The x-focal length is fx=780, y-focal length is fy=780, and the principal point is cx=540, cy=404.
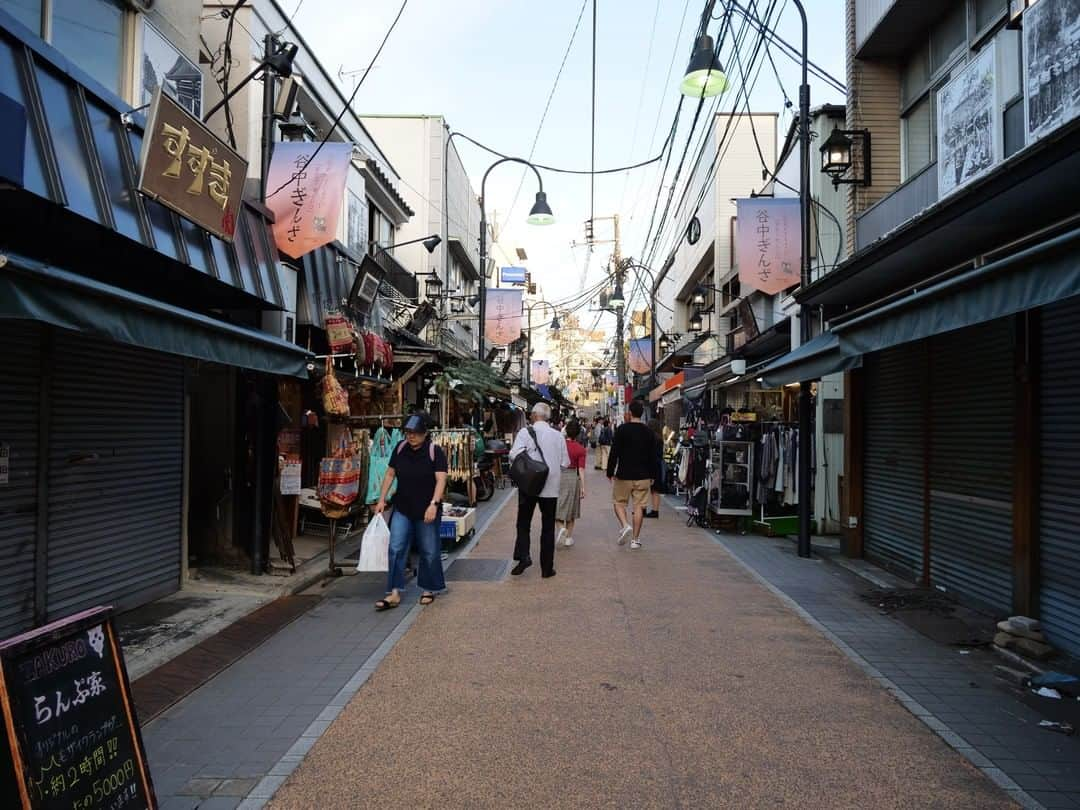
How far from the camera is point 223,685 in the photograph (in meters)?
5.39

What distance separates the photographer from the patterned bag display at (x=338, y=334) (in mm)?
10648

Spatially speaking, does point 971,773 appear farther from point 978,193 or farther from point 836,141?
point 836,141

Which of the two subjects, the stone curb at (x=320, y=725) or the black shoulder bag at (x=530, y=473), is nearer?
the stone curb at (x=320, y=725)

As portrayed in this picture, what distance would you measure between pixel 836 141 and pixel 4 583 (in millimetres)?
10210

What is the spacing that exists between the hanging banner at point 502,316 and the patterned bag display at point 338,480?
14499 mm

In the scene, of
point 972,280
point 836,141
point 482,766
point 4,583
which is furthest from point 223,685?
point 836,141

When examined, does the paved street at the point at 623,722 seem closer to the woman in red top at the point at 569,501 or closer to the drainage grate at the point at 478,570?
the drainage grate at the point at 478,570

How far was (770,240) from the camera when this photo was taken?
13742 millimetres

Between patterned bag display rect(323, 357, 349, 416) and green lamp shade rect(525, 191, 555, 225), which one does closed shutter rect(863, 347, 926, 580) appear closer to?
patterned bag display rect(323, 357, 349, 416)

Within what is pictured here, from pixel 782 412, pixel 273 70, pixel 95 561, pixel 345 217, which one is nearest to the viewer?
pixel 95 561

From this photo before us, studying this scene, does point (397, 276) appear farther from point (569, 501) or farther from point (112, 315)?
point (112, 315)

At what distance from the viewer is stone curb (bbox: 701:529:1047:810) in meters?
3.76

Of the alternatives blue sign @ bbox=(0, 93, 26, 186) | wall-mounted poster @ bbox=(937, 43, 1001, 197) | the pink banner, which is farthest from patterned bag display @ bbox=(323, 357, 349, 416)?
the pink banner

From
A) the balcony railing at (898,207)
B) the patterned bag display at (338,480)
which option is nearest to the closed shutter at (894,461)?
the balcony railing at (898,207)
